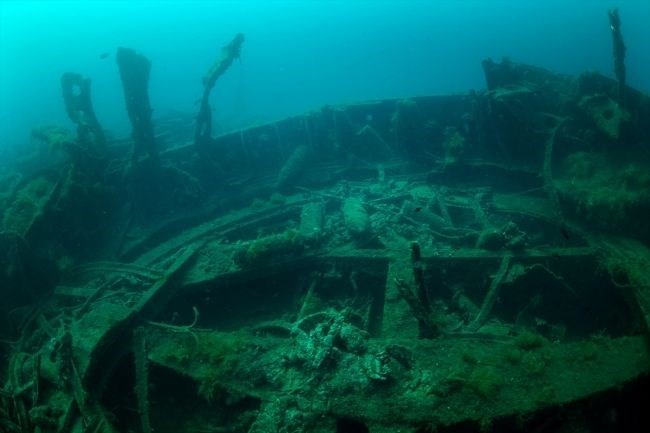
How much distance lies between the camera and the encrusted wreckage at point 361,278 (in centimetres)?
342

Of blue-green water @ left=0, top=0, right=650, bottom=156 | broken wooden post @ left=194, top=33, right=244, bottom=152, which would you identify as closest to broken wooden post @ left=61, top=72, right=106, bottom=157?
broken wooden post @ left=194, top=33, right=244, bottom=152

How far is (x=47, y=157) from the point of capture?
47.5 ft

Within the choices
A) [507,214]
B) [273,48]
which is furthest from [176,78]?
[507,214]

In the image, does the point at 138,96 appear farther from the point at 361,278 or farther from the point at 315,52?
the point at 315,52

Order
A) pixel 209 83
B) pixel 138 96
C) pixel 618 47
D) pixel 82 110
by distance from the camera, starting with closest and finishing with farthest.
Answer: pixel 618 47
pixel 138 96
pixel 209 83
pixel 82 110

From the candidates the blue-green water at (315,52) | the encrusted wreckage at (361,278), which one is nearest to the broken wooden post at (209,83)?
the encrusted wreckage at (361,278)

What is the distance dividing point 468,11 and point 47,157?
144m

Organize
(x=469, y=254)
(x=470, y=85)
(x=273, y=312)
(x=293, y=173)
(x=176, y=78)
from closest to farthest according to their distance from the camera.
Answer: (x=469, y=254) < (x=273, y=312) < (x=293, y=173) < (x=470, y=85) < (x=176, y=78)

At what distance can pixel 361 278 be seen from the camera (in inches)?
251

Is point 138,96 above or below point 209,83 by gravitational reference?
below

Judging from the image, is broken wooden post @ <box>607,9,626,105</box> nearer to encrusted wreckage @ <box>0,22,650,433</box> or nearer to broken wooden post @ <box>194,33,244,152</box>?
encrusted wreckage @ <box>0,22,650,433</box>


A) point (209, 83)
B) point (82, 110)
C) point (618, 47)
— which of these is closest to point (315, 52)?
point (82, 110)

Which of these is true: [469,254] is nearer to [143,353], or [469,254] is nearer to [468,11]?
[143,353]

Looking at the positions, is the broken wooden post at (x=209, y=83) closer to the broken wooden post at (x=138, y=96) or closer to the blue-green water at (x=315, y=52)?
the broken wooden post at (x=138, y=96)
